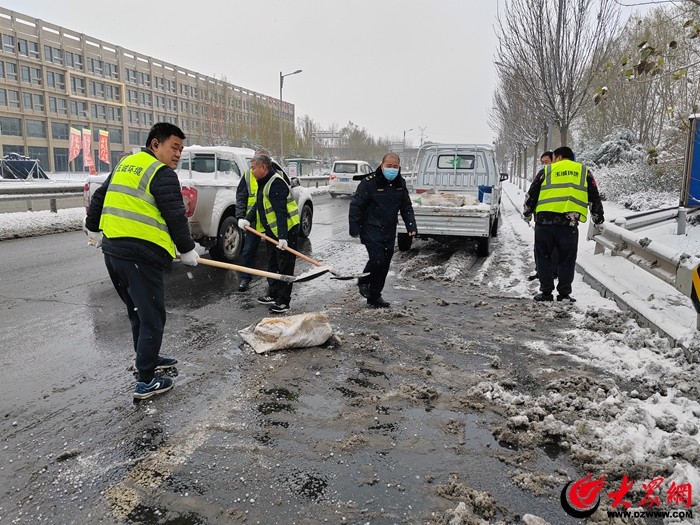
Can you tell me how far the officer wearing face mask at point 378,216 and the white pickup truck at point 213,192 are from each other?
257 cm

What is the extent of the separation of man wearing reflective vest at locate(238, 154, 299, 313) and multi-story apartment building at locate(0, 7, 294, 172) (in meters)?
51.3

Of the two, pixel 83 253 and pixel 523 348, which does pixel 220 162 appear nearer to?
pixel 83 253

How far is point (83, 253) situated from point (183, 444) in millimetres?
7539

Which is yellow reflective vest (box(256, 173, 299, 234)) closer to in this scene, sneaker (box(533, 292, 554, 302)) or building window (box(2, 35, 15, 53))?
sneaker (box(533, 292, 554, 302))

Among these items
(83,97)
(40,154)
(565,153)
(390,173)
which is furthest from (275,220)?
(83,97)

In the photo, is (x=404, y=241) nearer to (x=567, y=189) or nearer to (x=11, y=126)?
(x=567, y=189)

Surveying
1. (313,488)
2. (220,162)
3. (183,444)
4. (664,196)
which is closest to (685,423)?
(313,488)

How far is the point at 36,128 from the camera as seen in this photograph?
5566 cm

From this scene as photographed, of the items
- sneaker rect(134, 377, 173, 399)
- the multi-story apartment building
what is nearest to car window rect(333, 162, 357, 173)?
sneaker rect(134, 377, 173, 399)

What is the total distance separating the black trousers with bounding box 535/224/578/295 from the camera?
6.29 meters

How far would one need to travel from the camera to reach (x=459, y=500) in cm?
258

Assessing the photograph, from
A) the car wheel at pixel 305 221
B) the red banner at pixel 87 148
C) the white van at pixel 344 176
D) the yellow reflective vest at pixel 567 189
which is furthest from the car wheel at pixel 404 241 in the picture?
the red banner at pixel 87 148

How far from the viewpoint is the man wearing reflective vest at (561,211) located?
6.23 meters

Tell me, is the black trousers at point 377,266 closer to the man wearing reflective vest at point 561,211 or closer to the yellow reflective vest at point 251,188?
the yellow reflective vest at point 251,188
